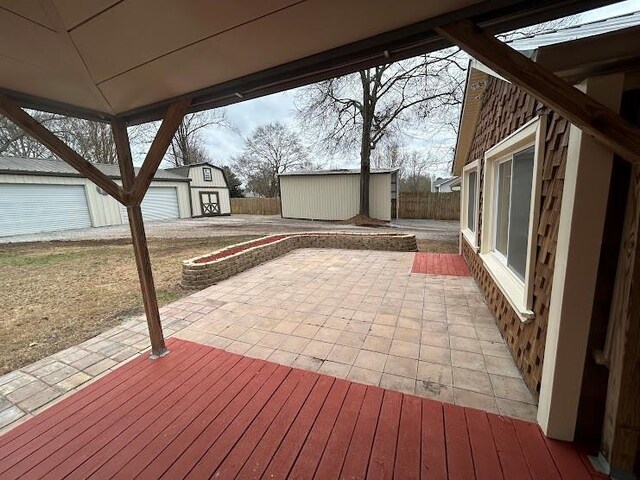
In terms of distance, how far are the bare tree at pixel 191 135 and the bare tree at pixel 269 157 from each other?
195 inches

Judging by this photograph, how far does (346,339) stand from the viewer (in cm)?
292

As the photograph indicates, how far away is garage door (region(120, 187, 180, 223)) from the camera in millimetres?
16767

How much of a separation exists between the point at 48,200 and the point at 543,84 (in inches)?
712

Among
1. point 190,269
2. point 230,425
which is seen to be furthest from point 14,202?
point 230,425

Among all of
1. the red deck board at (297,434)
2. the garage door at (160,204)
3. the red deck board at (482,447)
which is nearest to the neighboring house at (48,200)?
the garage door at (160,204)

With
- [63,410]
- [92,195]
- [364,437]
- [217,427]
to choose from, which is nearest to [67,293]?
[63,410]

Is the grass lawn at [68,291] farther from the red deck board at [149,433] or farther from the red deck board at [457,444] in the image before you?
the red deck board at [457,444]

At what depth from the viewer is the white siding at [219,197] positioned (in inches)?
797

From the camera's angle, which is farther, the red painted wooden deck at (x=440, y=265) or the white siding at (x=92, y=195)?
the white siding at (x=92, y=195)

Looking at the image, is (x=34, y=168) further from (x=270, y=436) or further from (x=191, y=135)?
(x=270, y=436)

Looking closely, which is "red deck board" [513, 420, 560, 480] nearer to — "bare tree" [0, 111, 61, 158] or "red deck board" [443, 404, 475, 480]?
"red deck board" [443, 404, 475, 480]

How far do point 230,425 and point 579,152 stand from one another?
8.53 ft

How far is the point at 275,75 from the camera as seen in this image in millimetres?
1819

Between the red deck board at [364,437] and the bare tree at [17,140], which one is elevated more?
the bare tree at [17,140]
